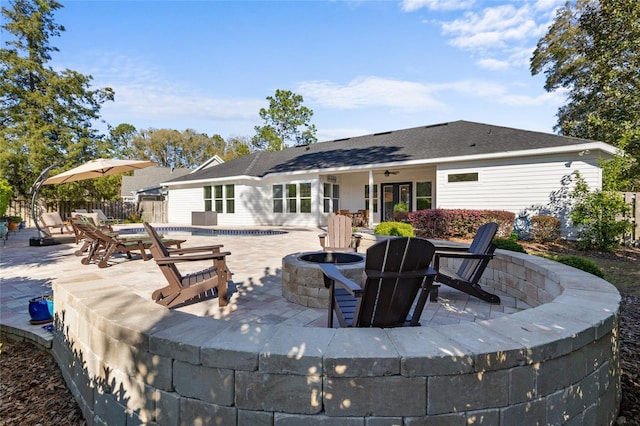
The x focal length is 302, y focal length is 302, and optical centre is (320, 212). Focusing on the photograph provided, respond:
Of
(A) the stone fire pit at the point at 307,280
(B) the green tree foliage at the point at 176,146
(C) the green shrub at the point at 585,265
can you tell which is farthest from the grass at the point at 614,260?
(B) the green tree foliage at the point at 176,146

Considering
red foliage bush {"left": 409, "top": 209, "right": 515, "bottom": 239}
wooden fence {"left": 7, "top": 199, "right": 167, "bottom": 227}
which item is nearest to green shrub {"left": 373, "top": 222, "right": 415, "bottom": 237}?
red foliage bush {"left": 409, "top": 209, "right": 515, "bottom": 239}

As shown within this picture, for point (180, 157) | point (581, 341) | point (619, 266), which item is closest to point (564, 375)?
point (581, 341)

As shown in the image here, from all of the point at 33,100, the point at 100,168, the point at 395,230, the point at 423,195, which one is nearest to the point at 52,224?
the point at 100,168

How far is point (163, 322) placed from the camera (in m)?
1.83

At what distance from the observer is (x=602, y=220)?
7.93 meters

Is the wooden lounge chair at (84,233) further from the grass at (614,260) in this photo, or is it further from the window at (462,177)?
the window at (462,177)

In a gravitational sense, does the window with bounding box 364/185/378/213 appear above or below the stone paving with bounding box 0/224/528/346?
above

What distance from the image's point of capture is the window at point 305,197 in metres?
15.1

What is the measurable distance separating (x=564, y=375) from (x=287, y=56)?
1610 cm

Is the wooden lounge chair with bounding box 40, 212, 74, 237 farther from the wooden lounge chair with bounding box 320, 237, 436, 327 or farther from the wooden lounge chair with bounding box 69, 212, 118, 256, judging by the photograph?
the wooden lounge chair with bounding box 320, 237, 436, 327

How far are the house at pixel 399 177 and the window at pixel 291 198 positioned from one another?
0.19ft

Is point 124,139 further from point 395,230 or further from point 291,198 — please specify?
point 395,230

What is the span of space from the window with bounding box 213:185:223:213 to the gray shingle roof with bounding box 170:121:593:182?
918 millimetres

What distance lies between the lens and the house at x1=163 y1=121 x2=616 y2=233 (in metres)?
10.1
